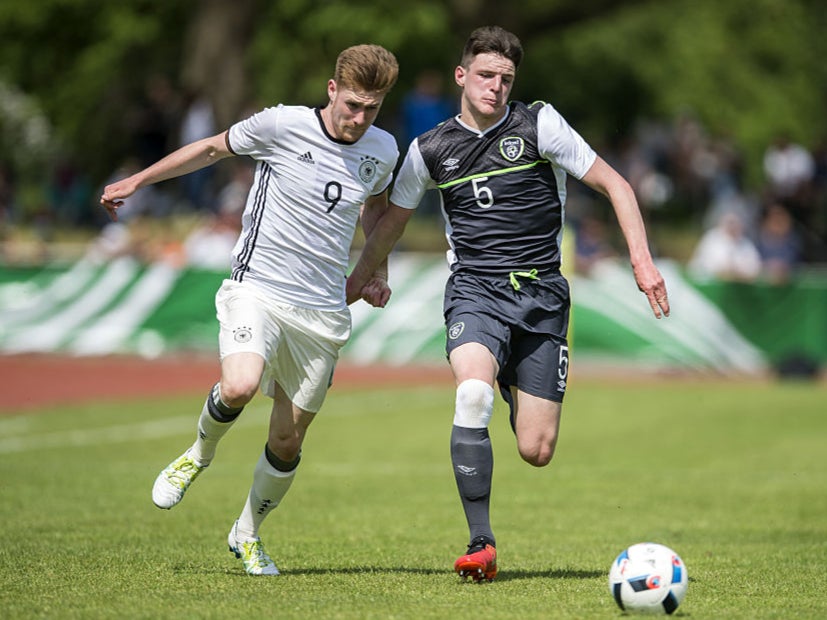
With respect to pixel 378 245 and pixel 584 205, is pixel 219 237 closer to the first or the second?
pixel 584 205

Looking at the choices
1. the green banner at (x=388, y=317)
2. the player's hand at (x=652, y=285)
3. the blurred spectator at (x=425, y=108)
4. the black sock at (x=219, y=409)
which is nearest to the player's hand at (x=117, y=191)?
the black sock at (x=219, y=409)

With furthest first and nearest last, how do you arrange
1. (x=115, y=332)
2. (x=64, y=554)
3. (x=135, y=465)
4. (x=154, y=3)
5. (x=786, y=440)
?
(x=154, y=3) → (x=115, y=332) → (x=786, y=440) → (x=135, y=465) → (x=64, y=554)

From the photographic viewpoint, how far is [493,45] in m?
7.36

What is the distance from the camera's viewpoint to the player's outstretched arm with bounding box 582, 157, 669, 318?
22.4 feet

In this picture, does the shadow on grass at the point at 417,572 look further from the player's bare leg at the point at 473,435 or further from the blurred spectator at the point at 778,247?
the blurred spectator at the point at 778,247

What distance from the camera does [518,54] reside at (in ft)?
24.4

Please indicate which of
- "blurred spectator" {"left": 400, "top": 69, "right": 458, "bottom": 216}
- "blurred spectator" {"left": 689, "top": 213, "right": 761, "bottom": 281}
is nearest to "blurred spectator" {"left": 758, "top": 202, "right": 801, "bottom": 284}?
"blurred spectator" {"left": 689, "top": 213, "right": 761, "bottom": 281}

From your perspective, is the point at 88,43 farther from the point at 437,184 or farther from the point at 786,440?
the point at 437,184

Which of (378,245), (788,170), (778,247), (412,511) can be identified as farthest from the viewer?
(788,170)

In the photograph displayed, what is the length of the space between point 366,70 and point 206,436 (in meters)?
2.14

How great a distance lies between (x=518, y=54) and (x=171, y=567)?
3373 mm

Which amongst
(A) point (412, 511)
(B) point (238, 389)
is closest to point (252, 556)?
(B) point (238, 389)

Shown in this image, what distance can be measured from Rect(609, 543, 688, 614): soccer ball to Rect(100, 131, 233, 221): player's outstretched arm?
122 inches

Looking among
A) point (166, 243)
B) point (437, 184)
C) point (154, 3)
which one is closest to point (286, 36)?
point (154, 3)
